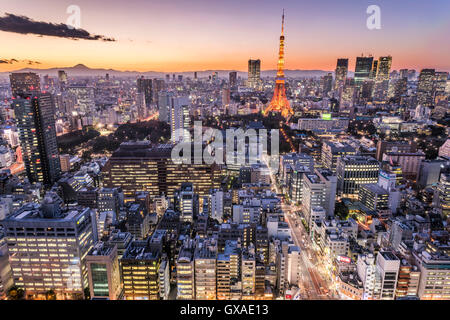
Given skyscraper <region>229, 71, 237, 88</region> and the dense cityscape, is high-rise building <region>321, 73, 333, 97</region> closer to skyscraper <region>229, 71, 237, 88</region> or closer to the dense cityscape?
skyscraper <region>229, 71, 237, 88</region>

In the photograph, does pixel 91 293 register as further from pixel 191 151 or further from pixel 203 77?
pixel 203 77

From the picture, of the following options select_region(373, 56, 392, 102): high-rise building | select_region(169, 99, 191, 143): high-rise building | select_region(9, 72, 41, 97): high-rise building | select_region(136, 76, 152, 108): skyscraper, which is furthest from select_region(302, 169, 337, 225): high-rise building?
select_region(373, 56, 392, 102): high-rise building

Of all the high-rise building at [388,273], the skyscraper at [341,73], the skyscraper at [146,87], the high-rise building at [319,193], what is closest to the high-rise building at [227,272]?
the high-rise building at [388,273]

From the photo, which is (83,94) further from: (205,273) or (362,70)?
(205,273)

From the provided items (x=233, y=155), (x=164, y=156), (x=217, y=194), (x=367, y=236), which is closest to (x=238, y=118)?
(x=233, y=155)

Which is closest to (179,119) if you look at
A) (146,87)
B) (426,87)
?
(146,87)

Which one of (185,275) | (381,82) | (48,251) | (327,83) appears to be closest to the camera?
(185,275)
